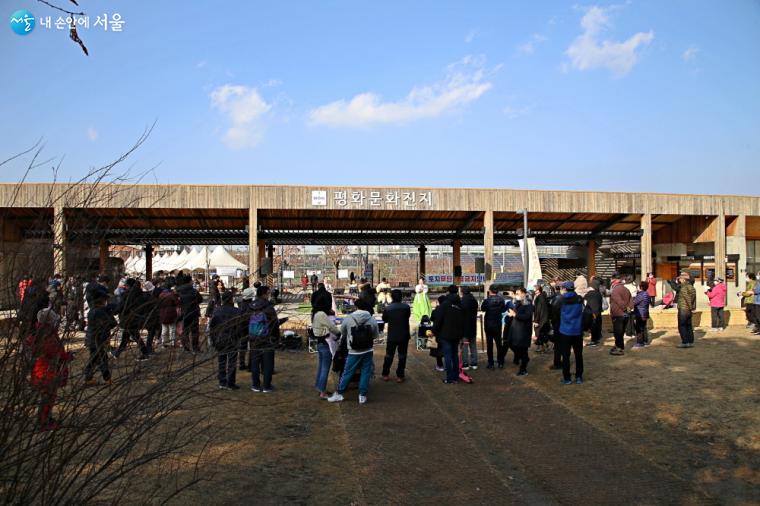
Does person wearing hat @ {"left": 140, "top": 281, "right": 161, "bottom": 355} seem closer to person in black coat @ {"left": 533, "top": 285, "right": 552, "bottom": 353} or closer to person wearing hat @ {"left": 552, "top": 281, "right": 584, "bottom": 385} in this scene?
person wearing hat @ {"left": 552, "top": 281, "right": 584, "bottom": 385}

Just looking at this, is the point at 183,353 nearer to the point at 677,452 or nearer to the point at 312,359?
the point at 677,452

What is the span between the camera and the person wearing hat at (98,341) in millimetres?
2516

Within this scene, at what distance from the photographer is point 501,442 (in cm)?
599

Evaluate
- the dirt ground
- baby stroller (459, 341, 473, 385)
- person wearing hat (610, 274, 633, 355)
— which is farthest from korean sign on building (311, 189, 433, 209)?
baby stroller (459, 341, 473, 385)

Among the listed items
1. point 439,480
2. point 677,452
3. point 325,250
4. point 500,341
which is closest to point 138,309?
point 439,480

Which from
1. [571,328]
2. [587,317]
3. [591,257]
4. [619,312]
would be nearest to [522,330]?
[571,328]

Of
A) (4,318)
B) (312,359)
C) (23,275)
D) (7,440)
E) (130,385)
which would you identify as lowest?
(312,359)

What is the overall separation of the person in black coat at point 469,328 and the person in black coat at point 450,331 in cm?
46

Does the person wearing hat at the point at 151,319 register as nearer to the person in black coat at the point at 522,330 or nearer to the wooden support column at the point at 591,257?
the person in black coat at the point at 522,330

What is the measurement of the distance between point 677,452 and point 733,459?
1.57 feet

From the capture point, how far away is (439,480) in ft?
16.2

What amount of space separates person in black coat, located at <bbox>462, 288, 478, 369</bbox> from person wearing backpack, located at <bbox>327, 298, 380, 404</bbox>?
2278 millimetres

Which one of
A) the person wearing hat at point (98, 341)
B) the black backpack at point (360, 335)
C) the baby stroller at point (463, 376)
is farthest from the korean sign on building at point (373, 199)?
the person wearing hat at point (98, 341)

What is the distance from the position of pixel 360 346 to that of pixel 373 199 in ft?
54.3
